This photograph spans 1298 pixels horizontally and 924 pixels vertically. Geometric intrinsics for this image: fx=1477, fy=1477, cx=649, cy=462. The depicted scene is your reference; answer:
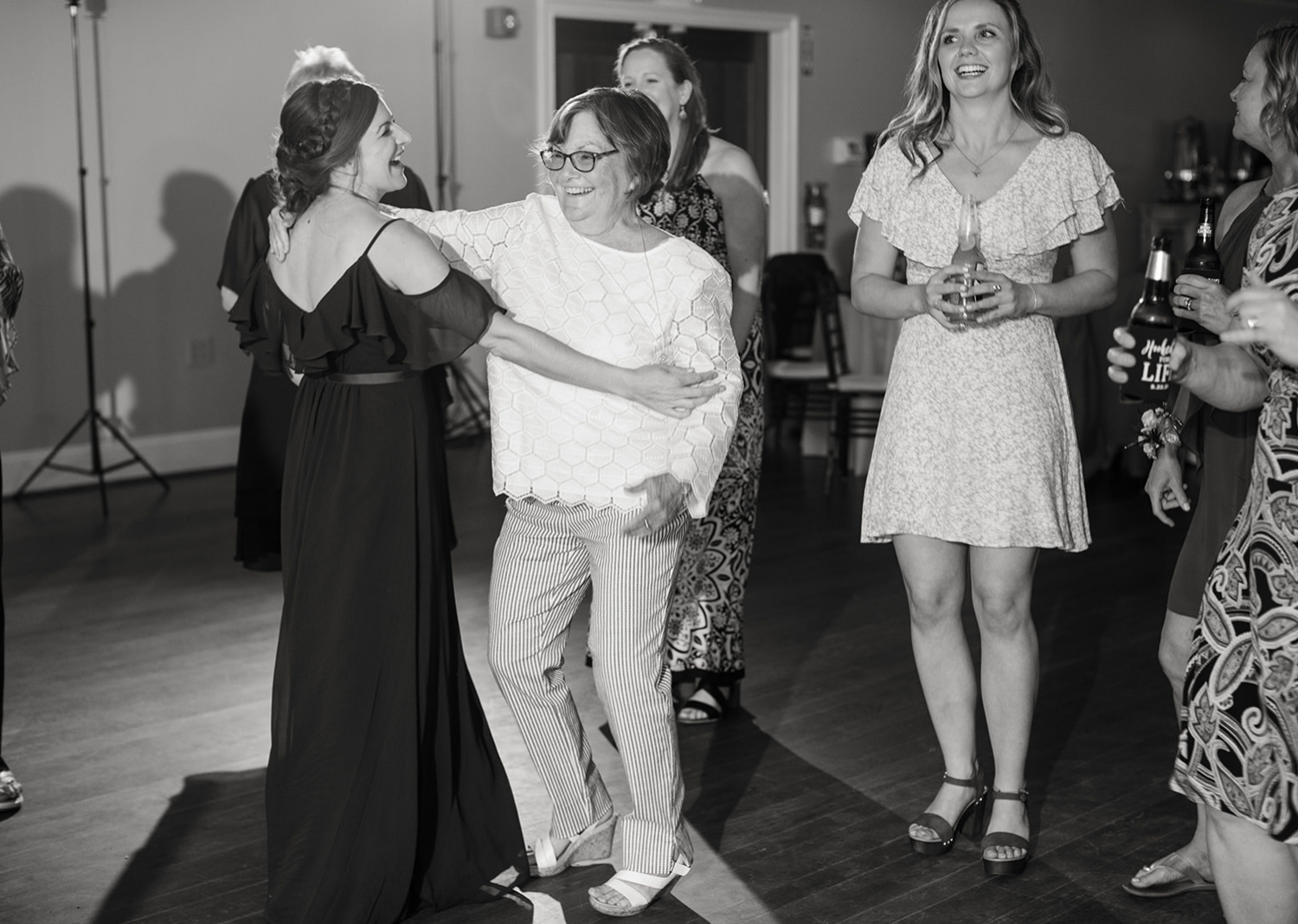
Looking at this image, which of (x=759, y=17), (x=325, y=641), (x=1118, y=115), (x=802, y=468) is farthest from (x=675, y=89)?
(x=1118, y=115)

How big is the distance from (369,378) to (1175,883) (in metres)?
1.73

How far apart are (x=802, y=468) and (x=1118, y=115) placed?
6.19 metres

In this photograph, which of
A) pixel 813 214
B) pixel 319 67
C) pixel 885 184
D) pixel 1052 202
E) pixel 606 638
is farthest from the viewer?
pixel 813 214

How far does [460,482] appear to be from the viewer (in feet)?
23.1

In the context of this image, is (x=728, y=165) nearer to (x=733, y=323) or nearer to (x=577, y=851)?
(x=733, y=323)

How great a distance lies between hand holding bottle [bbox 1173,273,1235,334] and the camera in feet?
6.89

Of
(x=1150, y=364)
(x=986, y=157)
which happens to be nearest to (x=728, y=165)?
(x=986, y=157)

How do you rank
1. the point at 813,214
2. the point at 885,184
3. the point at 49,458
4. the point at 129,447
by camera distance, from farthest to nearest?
the point at 813,214, the point at 129,447, the point at 49,458, the point at 885,184

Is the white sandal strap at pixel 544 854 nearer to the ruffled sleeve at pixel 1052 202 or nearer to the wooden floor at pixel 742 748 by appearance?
the wooden floor at pixel 742 748

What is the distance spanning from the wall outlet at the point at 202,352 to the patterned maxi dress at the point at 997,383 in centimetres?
556

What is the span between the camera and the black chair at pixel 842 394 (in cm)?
717

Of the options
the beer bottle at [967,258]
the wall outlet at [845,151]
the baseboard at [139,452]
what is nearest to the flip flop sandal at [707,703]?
the beer bottle at [967,258]

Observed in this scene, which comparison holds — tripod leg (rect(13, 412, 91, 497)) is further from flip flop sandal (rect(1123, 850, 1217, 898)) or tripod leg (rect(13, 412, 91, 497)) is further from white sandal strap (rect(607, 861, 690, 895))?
flip flop sandal (rect(1123, 850, 1217, 898))

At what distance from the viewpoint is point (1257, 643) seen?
1.78 m
